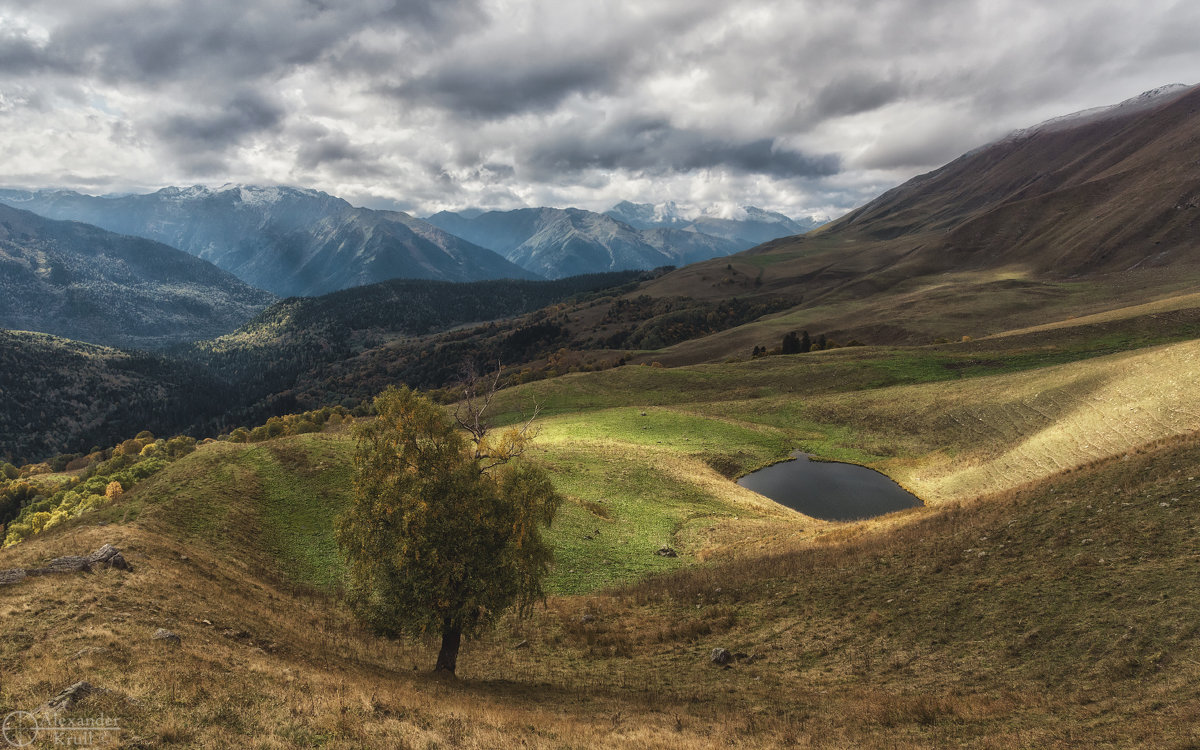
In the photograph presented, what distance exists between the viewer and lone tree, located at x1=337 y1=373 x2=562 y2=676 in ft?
70.6

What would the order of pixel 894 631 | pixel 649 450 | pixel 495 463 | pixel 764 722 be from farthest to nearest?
pixel 649 450, pixel 495 463, pixel 894 631, pixel 764 722

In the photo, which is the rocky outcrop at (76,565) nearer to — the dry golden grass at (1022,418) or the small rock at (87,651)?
the small rock at (87,651)

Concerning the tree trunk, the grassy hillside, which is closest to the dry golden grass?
the grassy hillside

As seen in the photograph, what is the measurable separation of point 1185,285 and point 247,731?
679 ft

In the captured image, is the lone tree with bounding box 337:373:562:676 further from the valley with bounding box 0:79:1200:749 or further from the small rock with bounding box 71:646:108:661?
the small rock with bounding box 71:646:108:661

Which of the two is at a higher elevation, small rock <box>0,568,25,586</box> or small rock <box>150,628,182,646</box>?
small rock <box>0,568,25,586</box>

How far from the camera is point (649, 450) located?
6488 cm

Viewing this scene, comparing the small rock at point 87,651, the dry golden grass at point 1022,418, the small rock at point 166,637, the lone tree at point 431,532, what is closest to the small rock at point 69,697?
the small rock at point 87,651

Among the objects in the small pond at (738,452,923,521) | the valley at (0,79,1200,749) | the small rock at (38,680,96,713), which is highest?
the small rock at (38,680,96,713)

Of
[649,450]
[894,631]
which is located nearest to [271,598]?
[894,631]

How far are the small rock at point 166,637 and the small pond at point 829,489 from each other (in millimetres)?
50595

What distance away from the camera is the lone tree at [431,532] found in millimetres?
21516

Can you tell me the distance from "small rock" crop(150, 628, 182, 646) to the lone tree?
236 inches

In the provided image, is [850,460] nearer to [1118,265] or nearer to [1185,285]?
[1185,285]
